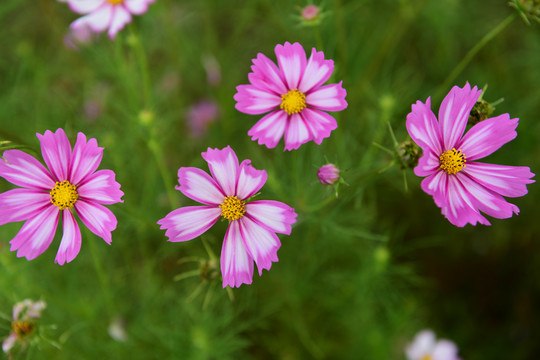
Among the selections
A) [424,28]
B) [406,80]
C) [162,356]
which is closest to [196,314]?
[162,356]

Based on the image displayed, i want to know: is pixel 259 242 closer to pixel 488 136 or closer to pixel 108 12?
pixel 488 136

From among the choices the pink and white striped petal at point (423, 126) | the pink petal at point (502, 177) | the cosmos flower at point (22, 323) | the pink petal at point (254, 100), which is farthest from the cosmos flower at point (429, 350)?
the cosmos flower at point (22, 323)

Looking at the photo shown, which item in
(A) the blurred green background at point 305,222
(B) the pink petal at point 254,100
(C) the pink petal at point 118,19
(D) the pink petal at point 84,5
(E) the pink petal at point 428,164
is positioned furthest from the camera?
(A) the blurred green background at point 305,222

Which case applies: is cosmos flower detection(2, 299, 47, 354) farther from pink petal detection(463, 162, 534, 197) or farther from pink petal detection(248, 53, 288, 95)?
pink petal detection(463, 162, 534, 197)

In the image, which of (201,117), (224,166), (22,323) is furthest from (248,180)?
(201,117)

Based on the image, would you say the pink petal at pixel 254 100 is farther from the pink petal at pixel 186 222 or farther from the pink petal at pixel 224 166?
the pink petal at pixel 186 222

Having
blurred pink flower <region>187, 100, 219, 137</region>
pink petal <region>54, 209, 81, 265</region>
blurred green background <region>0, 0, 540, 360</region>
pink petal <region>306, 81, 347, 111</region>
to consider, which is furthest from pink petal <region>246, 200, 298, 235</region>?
blurred pink flower <region>187, 100, 219, 137</region>

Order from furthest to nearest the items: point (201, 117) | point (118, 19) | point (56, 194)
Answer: point (201, 117), point (118, 19), point (56, 194)
